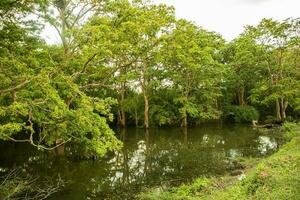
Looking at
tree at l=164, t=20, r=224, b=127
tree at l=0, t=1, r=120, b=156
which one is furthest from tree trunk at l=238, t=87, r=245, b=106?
tree at l=0, t=1, r=120, b=156

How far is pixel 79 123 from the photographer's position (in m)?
12.1

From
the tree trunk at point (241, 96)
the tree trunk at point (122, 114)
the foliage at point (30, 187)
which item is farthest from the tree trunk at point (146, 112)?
the foliage at point (30, 187)

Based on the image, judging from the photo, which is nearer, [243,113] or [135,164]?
[135,164]

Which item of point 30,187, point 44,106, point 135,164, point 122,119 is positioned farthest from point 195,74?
point 44,106

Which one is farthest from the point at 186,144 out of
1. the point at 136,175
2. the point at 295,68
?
the point at 295,68

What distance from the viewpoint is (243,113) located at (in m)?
41.0

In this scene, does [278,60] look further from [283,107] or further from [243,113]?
[243,113]

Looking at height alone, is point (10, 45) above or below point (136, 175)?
above

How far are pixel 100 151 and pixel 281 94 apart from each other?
27192 millimetres

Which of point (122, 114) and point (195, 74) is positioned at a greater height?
point (195, 74)

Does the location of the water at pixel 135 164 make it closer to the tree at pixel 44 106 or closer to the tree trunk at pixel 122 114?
the tree at pixel 44 106

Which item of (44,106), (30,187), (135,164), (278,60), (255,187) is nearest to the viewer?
(255,187)

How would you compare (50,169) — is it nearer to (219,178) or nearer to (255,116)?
(219,178)

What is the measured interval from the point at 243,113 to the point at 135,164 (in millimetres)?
26196
